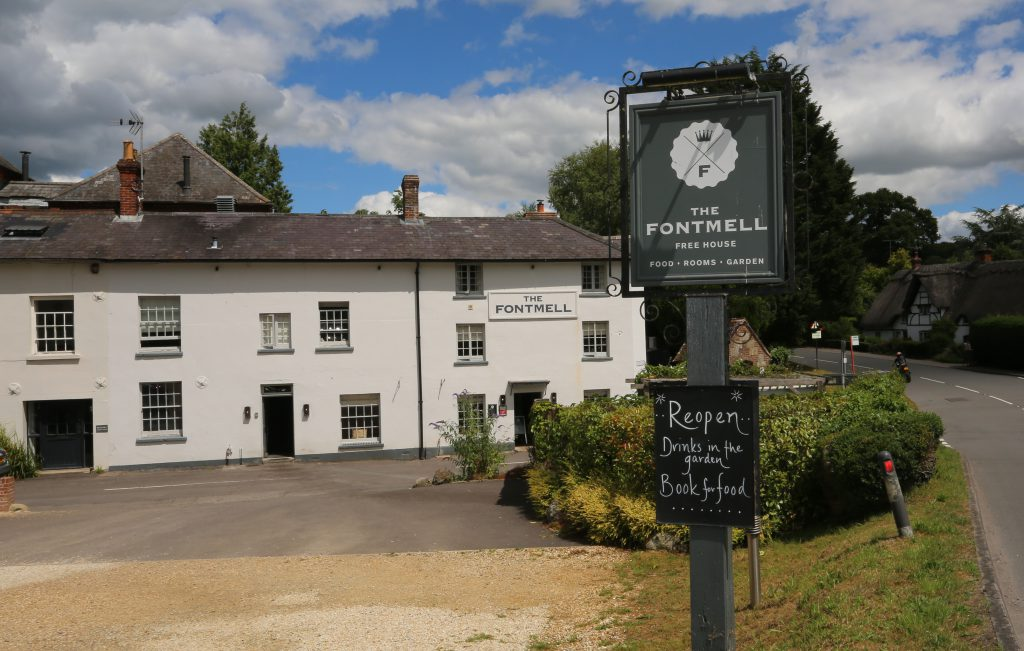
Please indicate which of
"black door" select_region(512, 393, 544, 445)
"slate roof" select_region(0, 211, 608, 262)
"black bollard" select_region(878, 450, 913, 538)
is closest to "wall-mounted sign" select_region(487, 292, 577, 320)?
"slate roof" select_region(0, 211, 608, 262)

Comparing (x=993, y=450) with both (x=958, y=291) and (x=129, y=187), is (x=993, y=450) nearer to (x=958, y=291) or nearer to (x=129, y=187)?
(x=129, y=187)

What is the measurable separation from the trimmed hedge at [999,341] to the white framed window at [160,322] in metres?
39.6

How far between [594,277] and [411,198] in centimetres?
804

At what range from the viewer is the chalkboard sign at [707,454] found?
5.82 meters

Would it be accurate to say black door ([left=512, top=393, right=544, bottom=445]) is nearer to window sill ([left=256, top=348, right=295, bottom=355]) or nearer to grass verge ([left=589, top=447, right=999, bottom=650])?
window sill ([left=256, top=348, right=295, bottom=355])

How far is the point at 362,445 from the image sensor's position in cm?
2766

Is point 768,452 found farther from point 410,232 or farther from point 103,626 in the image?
point 410,232

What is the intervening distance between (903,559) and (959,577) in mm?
626

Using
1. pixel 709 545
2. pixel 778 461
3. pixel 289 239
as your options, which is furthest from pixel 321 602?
pixel 289 239

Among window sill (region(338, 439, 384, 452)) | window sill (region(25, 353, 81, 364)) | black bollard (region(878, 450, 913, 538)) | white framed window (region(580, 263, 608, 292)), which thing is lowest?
window sill (region(338, 439, 384, 452))

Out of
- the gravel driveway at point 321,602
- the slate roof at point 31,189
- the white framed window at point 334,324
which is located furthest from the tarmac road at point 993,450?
the slate roof at point 31,189

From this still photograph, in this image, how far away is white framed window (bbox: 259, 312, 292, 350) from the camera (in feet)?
90.3

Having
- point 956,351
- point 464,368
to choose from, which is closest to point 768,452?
point 464,368

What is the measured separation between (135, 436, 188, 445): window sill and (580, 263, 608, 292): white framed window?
15.3 meters
